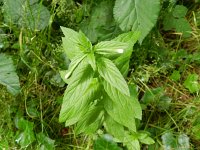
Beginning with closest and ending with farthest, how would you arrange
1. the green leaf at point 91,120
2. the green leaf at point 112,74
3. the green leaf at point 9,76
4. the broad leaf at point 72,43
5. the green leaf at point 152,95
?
the green leaf at point 112,74
the broad leaf at point 72,43
the green leaf at point 91,120
the green leaf at point 9,76
the green leaf at point 152,95

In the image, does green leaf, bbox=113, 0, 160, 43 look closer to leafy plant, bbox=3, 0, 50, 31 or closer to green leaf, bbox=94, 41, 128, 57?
green leaf, bbox=94, 41, 128, 57

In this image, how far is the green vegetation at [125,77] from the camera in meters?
1.41

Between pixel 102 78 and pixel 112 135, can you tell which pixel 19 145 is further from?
pixel 102 78

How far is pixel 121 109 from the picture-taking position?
49.0 inches

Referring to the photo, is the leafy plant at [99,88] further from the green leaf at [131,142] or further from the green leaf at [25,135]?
the green leaf at [25,135]

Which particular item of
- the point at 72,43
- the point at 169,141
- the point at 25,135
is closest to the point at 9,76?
the point at 25,135

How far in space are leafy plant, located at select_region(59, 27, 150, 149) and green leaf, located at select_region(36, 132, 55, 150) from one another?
201mm

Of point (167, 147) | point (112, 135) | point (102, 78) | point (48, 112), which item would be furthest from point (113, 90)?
point (48, 112)

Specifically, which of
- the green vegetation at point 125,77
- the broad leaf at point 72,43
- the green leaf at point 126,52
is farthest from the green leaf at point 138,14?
the broad leaf at point 72,43

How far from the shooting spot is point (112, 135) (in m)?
1.44

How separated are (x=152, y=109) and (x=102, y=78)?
45 cm

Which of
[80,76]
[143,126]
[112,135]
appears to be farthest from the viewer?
[143,126]

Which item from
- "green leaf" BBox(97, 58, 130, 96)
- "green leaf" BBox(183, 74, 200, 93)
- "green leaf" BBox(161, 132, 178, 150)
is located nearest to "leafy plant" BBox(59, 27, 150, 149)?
"green leaf" BBox(97, 58, 130, 96)

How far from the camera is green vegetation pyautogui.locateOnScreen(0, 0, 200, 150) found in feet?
4.63
